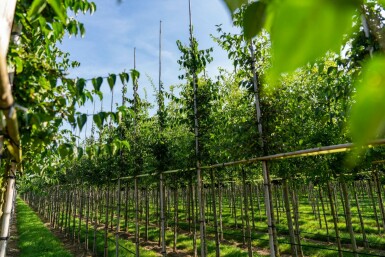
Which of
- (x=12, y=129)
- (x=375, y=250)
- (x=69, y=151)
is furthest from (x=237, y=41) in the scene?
(x=375, y=250)

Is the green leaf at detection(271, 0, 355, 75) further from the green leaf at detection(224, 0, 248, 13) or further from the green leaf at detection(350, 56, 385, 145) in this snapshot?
the green leaf at detection(224, 0, 248, 13)

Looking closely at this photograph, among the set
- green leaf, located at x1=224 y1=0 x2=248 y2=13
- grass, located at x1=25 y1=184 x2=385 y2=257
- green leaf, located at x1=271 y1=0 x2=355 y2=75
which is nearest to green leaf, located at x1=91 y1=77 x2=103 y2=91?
green leaf, located at x1=224 y1=0 x2=248 y2=13

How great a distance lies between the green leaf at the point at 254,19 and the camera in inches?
14.8

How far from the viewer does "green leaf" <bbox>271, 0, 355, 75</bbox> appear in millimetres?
211

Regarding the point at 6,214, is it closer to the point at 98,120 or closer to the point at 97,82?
the point at 98,120

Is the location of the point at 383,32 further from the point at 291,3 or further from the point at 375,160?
the point at 375,160

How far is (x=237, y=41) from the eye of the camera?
5.62 metres

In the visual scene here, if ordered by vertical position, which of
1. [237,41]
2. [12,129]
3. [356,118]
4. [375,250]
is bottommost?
[375,250]

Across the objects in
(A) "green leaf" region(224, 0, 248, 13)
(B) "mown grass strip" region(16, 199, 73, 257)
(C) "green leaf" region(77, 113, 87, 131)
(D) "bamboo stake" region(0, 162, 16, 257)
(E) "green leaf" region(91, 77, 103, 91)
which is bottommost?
(B) "mown grass strip" region(16, 199, 73, 257)

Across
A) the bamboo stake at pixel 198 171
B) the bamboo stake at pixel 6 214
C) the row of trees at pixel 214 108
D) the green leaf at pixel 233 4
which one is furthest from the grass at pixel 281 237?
the green leaf at pixel 233 4

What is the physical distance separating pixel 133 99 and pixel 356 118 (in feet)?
37.5

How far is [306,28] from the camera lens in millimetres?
217

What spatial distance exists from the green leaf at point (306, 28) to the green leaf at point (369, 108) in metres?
0.04

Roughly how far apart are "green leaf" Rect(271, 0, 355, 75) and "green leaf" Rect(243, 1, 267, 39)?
0.16 meters
